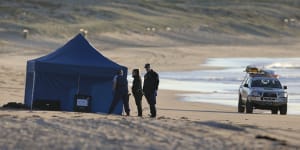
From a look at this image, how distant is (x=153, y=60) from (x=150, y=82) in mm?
38326

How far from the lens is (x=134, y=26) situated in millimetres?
93438

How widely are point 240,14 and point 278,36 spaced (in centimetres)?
1698

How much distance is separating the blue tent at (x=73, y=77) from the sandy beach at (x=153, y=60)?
1.27 meters

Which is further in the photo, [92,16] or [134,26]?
[92,16]

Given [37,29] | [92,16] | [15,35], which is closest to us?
[15,35]

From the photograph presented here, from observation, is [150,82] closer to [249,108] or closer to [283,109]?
[249,108]

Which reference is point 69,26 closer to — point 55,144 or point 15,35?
point 15,35

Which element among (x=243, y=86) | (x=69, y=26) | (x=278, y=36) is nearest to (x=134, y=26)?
(x=69, y=26)

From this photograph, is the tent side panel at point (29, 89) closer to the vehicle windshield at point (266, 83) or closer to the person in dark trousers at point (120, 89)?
the person in dark trousers at point (120, 89)

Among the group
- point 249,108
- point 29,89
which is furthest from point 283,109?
point 29,89

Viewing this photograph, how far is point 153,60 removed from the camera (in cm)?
6219

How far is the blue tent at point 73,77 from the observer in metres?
24.8

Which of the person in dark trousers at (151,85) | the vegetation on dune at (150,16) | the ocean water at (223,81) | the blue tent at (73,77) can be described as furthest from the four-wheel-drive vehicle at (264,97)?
the vegetation on dune at (150,16)

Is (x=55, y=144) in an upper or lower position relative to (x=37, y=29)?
lower
